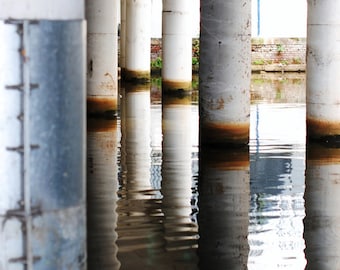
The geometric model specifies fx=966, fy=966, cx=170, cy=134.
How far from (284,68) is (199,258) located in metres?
32.7

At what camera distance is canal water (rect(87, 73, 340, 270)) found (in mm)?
8836

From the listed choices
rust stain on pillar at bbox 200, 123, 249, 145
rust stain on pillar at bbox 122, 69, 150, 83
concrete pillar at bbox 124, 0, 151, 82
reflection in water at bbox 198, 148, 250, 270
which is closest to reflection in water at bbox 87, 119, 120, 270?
reflection in water at bbox 198, 148, 250, 270

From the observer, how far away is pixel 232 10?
15.4m

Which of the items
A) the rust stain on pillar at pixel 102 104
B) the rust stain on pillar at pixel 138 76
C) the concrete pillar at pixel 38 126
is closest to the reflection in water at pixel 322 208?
the concrete pillar at pixel 38 126

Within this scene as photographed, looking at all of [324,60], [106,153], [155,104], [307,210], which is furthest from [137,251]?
[155,104]

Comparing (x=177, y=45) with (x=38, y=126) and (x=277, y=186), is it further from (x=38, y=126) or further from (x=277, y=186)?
(x=38, y=126)

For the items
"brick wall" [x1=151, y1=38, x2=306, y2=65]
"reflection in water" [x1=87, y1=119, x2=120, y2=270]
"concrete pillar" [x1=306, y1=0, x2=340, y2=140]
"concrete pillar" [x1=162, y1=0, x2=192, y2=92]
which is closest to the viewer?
"reflection in water" [x1=87, y1=119, x2=120, y2=270]

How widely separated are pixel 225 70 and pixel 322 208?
4760 mm

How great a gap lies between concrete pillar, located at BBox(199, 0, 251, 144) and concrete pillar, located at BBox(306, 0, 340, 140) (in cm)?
158

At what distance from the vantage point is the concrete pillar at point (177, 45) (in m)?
27.5

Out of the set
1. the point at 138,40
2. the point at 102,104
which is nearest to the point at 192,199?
the point at 102,104

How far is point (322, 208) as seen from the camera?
11.3 meters

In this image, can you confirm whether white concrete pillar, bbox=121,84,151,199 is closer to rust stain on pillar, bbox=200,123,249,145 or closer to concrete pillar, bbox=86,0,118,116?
concrete pillar, bbox=86,0,118,116

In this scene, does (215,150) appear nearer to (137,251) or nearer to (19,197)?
(137,251)
